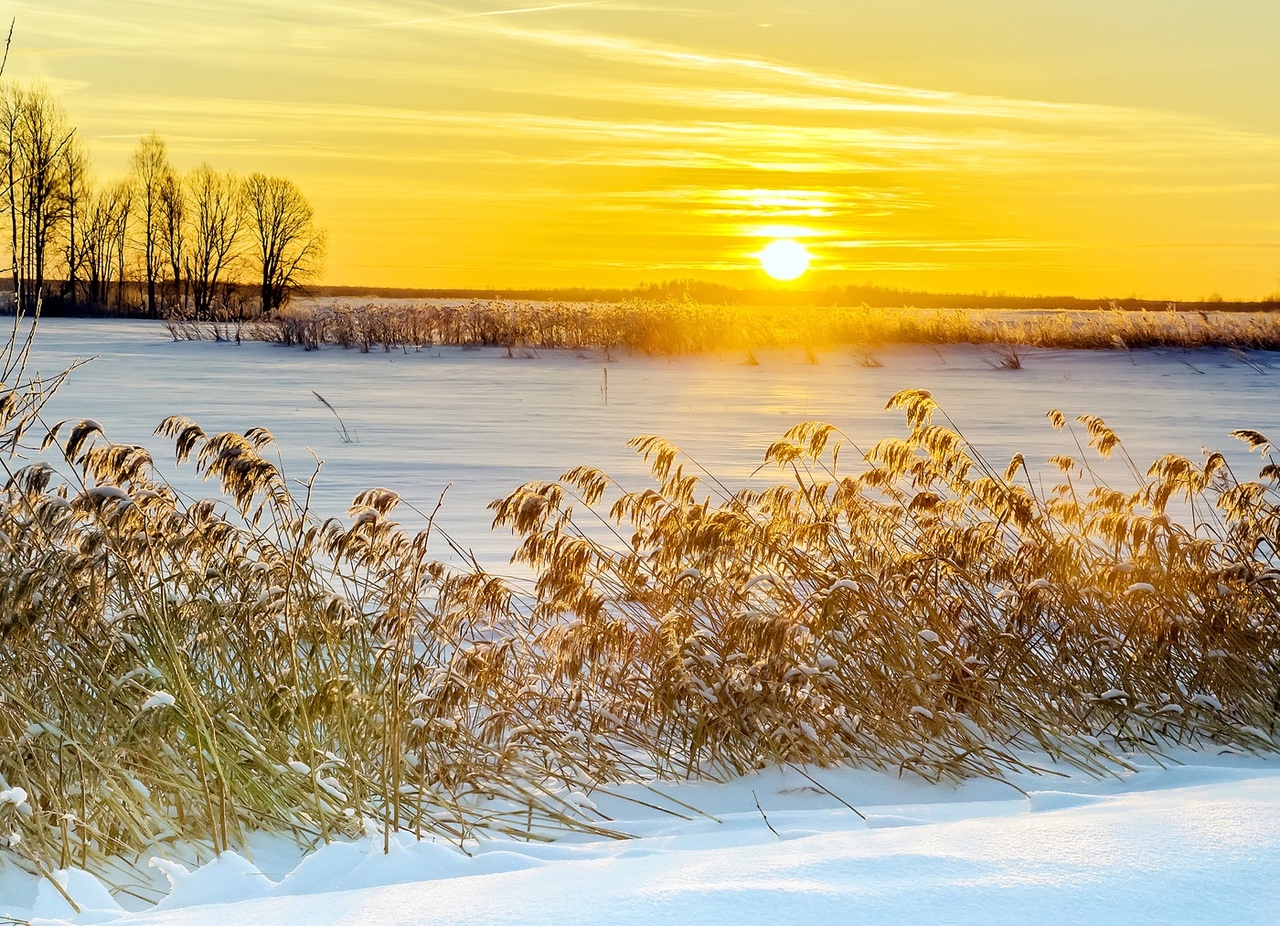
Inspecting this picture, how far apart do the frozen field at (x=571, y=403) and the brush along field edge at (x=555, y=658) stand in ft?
9.07

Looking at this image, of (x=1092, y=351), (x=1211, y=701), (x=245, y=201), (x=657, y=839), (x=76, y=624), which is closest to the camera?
(x=657, y=839)

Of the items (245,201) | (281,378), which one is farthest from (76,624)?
(245,201)

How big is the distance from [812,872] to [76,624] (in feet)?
8.57

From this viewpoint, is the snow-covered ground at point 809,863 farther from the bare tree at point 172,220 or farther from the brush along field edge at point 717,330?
the bare tree at point 172,220

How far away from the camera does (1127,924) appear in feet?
7.20

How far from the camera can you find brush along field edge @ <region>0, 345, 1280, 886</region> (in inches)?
138

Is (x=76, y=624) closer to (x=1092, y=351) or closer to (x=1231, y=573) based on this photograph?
(x=1231, y=573)

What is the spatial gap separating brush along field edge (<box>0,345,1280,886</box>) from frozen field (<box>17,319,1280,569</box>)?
2.76 metres

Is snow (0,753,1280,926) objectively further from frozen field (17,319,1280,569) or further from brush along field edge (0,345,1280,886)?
frozen field (17,319,1280,569)

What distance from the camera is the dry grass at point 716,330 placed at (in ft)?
89.7

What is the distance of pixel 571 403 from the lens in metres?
17.7

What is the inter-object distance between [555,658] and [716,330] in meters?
23.9

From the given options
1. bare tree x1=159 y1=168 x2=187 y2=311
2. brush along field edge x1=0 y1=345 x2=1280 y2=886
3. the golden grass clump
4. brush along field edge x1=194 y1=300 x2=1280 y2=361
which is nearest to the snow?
brush along field edge x1=0 y1=345 x2=1280 y2=886

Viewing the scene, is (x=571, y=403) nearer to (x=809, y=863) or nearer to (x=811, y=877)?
(x=809, y=863)
